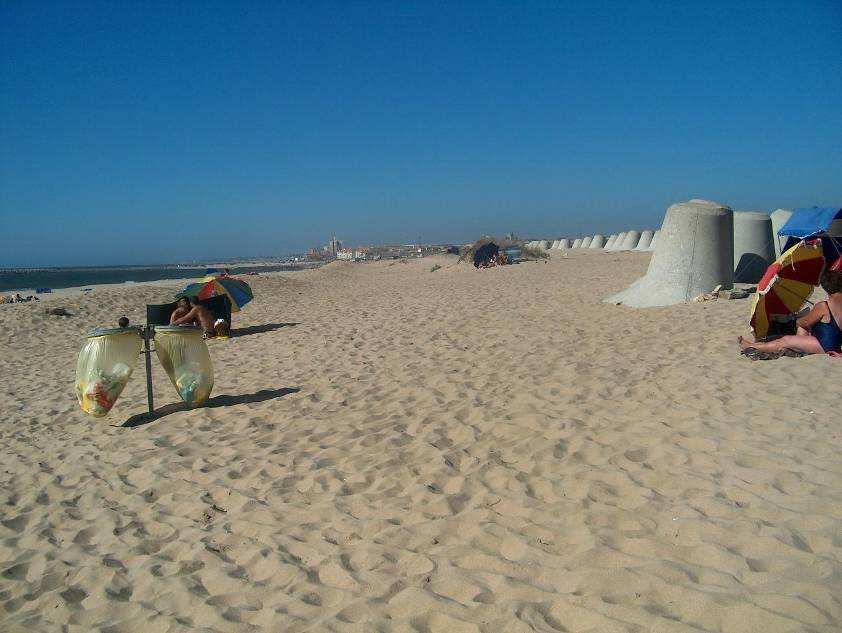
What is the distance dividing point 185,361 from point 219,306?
16.5ft

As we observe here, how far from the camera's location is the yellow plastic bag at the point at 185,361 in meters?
5.13

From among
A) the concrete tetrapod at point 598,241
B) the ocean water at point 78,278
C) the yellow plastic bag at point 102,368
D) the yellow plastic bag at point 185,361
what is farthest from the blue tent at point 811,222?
the concrete tetrapod at point 598,241

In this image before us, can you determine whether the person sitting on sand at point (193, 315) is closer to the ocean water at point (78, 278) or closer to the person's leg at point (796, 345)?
the person's leg at point (796, 345)

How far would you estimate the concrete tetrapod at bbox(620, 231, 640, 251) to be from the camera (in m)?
36.2

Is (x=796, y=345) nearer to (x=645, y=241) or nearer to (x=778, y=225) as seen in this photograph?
(x=778, y=225)

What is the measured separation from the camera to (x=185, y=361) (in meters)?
5.21

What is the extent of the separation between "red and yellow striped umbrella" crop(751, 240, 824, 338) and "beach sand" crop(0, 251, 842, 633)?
516 millimetres

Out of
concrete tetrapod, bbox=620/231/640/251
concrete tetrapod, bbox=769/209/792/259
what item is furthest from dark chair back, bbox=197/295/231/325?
concrete tetrapod, bbox=620/231/640/251

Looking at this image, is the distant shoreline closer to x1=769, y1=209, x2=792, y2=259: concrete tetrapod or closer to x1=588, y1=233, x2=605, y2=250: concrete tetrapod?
x1=769, y1=209, x2=792, y2=259: concrete tetrapod

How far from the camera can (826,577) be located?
215cm

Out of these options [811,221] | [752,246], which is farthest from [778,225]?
[811,221]

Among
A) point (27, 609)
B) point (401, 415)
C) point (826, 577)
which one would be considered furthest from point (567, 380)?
point (27, 609)

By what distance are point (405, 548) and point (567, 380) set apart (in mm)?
3064

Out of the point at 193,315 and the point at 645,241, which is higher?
the point at 645,241
